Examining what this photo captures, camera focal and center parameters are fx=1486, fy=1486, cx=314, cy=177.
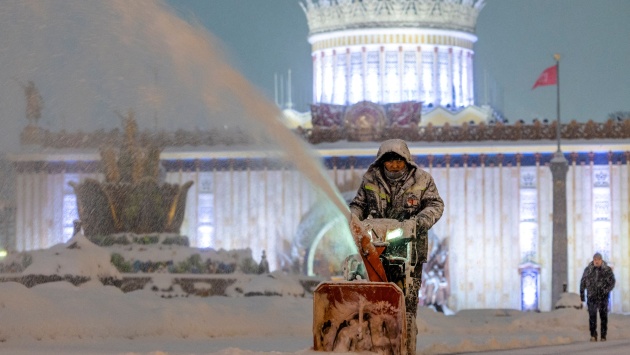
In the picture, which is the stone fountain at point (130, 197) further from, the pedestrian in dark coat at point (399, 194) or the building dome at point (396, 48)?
the building dome at point (396, 48)

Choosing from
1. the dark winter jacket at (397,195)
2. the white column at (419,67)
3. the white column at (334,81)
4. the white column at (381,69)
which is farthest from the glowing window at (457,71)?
the dark winter jacket at (397,195)

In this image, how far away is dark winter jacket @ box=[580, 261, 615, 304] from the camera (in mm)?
22438

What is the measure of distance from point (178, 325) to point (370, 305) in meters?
9.06

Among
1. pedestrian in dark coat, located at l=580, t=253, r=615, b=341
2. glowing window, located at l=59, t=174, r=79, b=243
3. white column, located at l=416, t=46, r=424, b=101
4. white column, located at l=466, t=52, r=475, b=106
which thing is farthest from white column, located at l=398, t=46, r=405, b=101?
pedestrian in dark coat, located at l=580, t=253, r=615, b=341

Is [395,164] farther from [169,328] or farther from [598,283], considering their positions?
[598,283]

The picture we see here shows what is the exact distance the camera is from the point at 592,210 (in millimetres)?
52500

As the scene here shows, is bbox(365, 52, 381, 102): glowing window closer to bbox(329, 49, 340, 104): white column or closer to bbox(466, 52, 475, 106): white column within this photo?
bbox(329, 49, 340, 104): white column

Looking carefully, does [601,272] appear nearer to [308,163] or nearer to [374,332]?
[308,163]

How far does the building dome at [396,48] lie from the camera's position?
64688 millimetres

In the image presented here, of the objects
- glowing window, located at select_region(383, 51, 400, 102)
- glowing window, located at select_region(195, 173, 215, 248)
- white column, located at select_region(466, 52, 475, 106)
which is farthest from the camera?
white column, located at select_region(466, 52, 475, 106)

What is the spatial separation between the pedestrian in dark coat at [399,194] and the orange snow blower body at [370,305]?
0.44 m

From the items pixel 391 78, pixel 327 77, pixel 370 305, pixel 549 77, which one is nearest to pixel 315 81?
pixel 327 77

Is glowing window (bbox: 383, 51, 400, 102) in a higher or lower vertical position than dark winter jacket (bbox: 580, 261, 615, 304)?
higher

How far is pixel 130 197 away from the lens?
119ft
